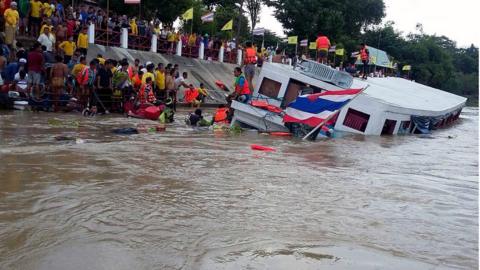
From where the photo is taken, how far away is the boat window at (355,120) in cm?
1427

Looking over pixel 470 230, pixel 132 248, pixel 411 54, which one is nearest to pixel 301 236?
pixel 132 248

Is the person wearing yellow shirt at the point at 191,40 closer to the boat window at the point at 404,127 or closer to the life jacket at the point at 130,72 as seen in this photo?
the life jacket at the point at 130,72

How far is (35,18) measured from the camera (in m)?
17.1

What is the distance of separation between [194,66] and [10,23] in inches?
496

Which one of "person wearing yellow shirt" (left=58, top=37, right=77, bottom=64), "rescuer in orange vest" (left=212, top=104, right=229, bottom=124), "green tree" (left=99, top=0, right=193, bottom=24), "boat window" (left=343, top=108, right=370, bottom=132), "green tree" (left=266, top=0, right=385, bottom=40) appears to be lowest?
"rescuer in orange vest" (left=212, top=104, right=229, bottom=124)

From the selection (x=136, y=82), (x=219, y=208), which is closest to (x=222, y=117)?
(x=136, y=82)

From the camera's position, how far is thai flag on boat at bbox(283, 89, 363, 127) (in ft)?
38.9

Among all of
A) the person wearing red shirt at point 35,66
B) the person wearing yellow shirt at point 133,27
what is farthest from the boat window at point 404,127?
the person wearing yellow shirt at point 133,27

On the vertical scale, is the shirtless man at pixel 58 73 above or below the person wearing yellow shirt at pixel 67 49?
below

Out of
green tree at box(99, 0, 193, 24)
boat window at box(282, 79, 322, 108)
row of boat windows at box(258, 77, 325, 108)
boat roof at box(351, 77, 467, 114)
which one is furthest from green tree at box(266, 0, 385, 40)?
boat window at box(282, 79, 322, 108)

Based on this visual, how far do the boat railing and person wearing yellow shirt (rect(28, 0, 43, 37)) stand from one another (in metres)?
8.88

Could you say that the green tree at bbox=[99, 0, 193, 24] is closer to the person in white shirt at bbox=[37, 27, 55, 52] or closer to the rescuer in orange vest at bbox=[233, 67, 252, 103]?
the person in white shirt at bbox=[37, 27, 55, 52]

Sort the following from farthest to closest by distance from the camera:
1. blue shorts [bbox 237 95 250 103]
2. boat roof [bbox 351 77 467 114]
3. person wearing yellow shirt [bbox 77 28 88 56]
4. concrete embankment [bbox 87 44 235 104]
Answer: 1. concrete embankment [bbox 87 44 235 104]
2. person wearing yellow shirt [bbox 77 28 88 56]
3. boat roof [bbox 351 77 467 114]
4. blue shorts [bbox 237 95 250 103]

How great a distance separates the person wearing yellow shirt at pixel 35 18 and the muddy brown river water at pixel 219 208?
798cm
